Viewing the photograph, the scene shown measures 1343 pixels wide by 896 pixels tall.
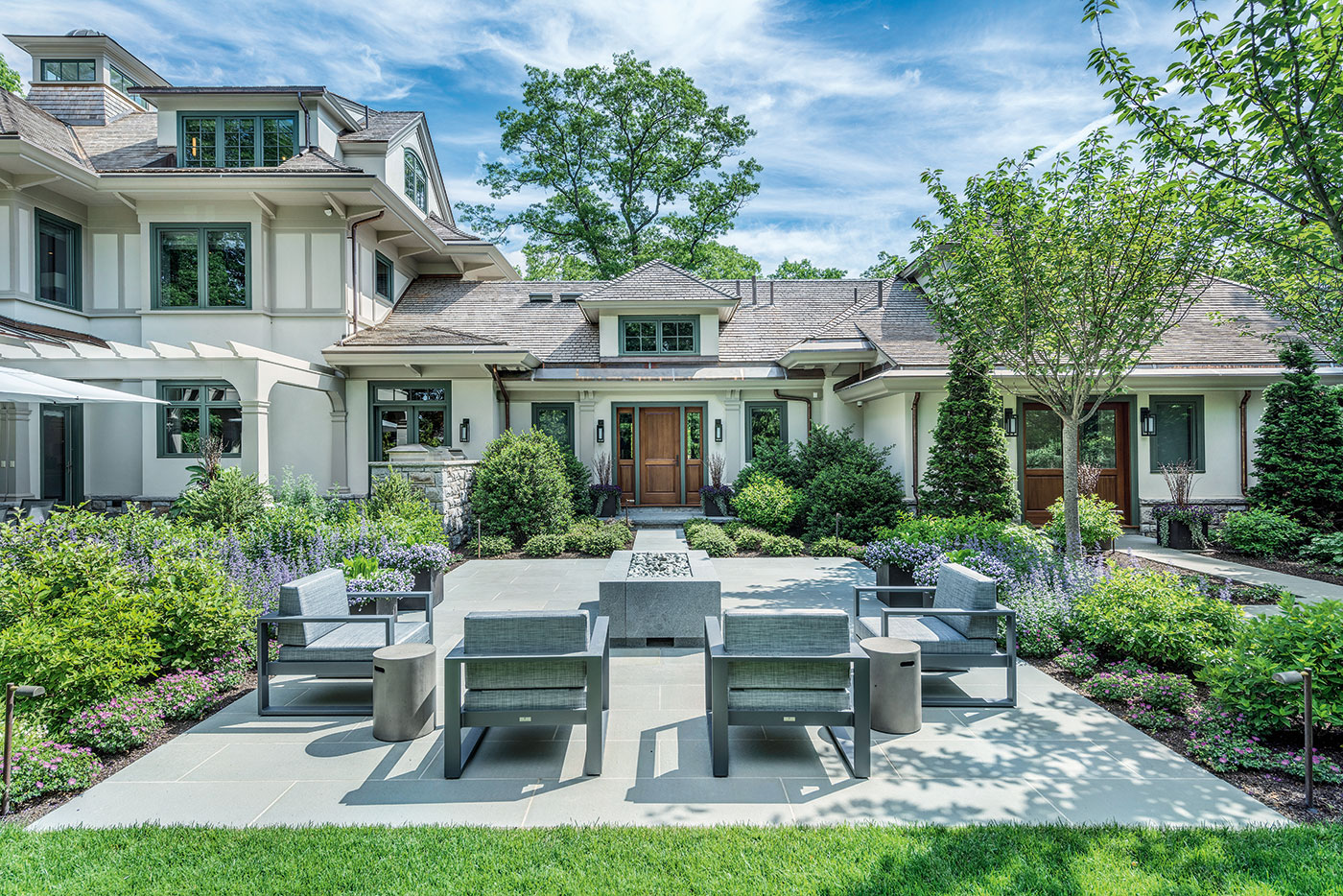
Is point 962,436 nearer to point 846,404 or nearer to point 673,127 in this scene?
point 846,404

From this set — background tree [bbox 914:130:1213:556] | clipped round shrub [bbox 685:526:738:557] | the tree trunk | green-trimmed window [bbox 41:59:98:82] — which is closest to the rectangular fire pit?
clipped round shrub [bbox 685:526:738:557]

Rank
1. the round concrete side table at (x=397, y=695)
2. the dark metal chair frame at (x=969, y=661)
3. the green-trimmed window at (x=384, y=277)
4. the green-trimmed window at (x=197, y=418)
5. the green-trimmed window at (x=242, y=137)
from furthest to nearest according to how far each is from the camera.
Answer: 1. the green-trimmed window at (x=384, y=277)
2. the green-trimmed window at (x=242, y=137)
3. the green-trimmed window at (x=197, y=418)
4. the dark metal chair frame at (x=969, y=661)
5. the round concrete side table at (x=397, y=695)

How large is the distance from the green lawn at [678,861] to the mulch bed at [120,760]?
0.74ft

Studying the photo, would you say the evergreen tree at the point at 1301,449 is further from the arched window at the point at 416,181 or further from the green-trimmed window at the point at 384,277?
the arched window at the point at 416,181

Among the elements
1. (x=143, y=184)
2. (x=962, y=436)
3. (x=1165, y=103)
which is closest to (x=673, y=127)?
(x=143, y=184)

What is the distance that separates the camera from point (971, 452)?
10.3 meters

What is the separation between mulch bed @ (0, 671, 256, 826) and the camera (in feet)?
10.7

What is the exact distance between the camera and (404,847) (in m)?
2.98

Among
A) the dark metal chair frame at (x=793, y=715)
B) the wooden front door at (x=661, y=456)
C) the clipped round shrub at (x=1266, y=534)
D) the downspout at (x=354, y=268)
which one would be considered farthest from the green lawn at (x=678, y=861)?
the wooden front door at (x=661, y=456)

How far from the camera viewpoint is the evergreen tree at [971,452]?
33.2 ft

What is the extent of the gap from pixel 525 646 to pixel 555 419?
1109 centimetres

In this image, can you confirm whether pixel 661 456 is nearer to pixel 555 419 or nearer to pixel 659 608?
pixel 555 419

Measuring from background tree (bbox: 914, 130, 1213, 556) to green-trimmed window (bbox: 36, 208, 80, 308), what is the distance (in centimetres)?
1505

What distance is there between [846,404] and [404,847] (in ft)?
42.4
